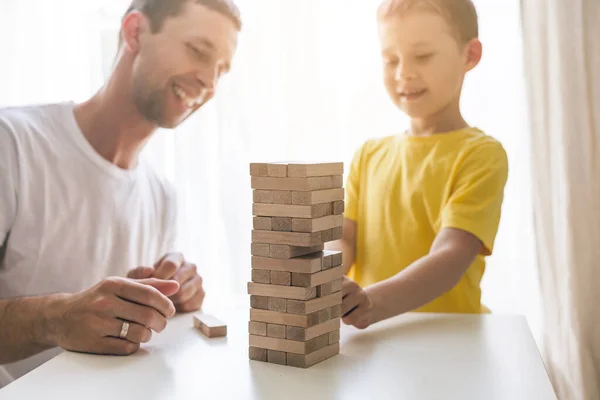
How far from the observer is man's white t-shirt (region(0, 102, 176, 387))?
4.97ft

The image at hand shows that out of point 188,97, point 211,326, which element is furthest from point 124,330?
point 188,97

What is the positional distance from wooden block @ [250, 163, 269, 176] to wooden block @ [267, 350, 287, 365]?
251 mm

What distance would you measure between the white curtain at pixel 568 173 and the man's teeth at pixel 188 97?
0.76 meters

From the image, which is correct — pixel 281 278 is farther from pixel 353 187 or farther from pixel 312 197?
pixel 353 187

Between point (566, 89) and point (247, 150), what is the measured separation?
78 cm

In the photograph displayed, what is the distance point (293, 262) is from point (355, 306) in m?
0.22

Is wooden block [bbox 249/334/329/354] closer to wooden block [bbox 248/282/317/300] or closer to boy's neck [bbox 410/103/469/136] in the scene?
wooden block [bbox 248/282/317/300]

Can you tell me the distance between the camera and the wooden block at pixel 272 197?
3.31 feet

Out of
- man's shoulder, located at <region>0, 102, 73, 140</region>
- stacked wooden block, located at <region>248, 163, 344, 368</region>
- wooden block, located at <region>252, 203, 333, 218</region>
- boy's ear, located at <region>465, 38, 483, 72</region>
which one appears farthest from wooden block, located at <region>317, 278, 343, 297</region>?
man's shoulder, located at <region>0, 102, 73, 140</region>

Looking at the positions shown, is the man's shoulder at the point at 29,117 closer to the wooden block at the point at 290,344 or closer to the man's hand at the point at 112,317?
the man's hand at the point at 112,317

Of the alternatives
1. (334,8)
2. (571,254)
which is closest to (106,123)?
(334,8)

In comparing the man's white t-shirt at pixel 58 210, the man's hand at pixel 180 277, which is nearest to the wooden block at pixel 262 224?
the man's hand at pixel 180 277

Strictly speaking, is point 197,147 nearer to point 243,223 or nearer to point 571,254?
point 243,223

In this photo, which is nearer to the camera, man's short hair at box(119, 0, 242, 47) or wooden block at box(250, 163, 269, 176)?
wooden block at box(250, 163, 269, 176)
